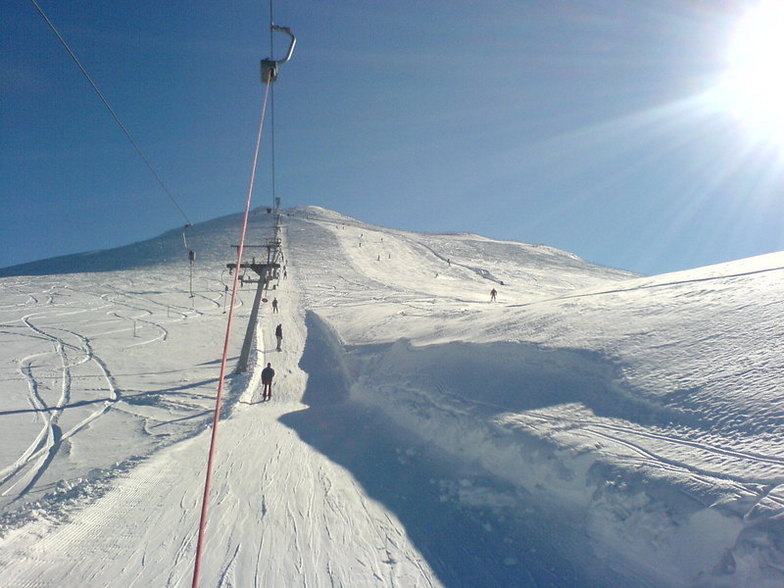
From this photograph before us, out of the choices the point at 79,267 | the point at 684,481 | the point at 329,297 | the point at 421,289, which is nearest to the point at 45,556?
the point at 684,481

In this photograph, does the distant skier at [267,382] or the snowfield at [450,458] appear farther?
the distant skier at [267,382]

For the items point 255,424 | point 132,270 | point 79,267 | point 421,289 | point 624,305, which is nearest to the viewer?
point 255,424

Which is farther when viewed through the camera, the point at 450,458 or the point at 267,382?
the point at 267,382

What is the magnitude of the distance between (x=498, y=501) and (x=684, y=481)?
259 cm

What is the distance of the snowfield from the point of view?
549 cm

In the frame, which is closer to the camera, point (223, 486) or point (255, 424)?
point (223, 486)

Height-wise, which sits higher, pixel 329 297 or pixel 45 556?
pixel 329 297

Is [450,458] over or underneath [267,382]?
over

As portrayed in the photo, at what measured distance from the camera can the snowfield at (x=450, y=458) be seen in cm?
549

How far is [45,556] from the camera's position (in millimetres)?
5578

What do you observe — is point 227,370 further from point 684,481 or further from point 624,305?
point 684,481

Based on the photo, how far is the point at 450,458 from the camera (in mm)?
8844

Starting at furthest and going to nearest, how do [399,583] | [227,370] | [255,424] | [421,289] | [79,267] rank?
[79,267]
[421,289]
[227,370]
[255,424]
[399,583]

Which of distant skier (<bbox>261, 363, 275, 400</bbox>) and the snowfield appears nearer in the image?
the snowfield
